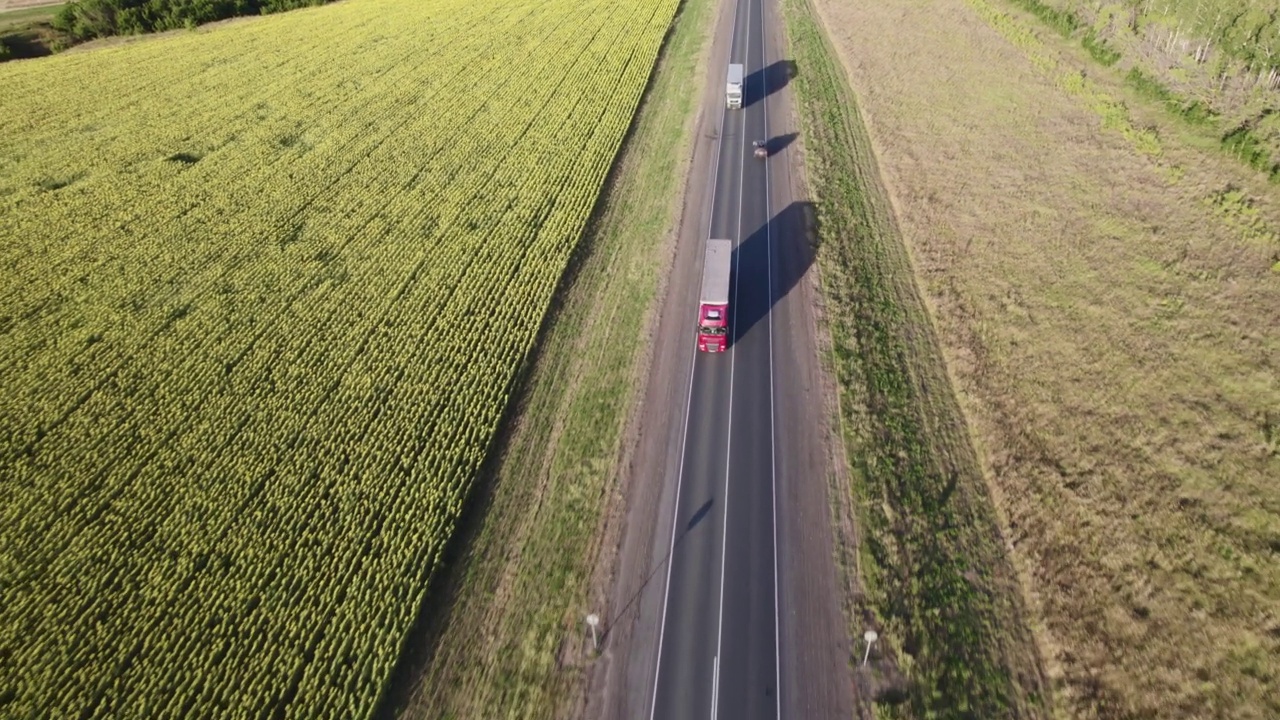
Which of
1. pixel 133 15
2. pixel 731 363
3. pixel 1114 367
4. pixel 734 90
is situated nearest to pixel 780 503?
pixel 731 363

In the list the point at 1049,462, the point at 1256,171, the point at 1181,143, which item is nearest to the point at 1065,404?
the point at 1049,462

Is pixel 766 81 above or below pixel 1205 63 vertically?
below

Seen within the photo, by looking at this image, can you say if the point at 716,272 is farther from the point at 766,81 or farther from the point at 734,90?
the point at 766,81

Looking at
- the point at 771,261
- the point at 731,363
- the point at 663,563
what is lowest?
the point at 663,563

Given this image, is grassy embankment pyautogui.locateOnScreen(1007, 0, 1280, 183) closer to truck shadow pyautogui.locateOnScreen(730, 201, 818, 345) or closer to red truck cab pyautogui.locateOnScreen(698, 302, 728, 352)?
truck shadow pyautogui.locateOnScreen(730, 201, 818, 345)

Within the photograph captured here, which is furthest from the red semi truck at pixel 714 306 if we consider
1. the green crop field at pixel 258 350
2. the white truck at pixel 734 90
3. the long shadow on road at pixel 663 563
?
the white truck at pixel 734 90

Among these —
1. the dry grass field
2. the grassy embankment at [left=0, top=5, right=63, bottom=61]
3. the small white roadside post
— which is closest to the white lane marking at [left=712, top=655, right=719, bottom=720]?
Result: the small white roadside post

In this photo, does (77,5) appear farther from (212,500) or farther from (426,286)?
(212,500)
